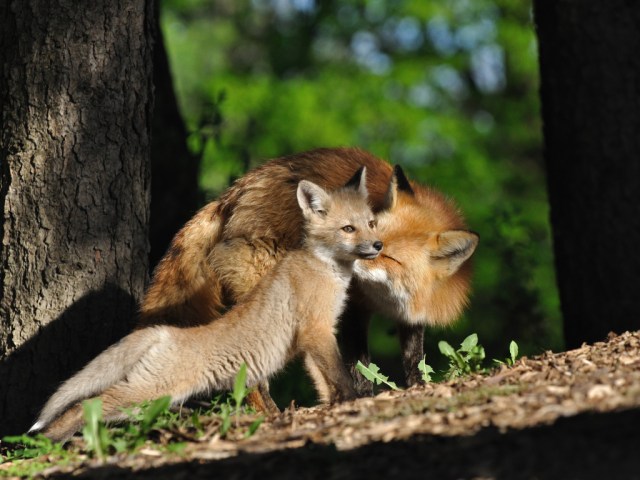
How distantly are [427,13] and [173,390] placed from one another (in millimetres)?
17853

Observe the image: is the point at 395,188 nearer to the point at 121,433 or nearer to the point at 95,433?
the point at 121,433

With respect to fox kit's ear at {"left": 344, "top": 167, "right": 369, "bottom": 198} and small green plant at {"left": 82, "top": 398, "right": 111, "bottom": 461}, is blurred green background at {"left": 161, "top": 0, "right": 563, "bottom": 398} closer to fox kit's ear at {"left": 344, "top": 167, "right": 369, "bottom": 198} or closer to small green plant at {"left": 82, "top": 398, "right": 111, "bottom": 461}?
fox kit's ear at {"left": 344, "top": 167, "right": 369, "bottom": 198}

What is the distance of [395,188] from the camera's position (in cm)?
691

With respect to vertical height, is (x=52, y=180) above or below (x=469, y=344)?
above

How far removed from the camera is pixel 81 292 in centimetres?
630

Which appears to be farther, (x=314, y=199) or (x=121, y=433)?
(x=314, y=199)

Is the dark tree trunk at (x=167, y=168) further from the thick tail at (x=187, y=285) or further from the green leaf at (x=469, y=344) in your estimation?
the green leaf at (x=469, y=344)

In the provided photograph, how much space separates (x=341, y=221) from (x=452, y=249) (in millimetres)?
1107

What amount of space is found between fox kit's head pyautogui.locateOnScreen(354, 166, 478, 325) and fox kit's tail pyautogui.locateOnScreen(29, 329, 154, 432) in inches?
68.3

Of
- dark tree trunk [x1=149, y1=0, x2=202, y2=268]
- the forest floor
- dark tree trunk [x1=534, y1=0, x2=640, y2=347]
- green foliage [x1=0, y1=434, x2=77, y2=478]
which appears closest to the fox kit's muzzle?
the forest floor

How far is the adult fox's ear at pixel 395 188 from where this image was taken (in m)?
6.85

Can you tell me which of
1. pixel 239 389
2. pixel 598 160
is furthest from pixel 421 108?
pixel 239 389

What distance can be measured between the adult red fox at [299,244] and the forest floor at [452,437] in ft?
4.46

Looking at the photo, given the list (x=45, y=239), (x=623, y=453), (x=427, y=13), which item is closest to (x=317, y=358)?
(x=45, y=239)
